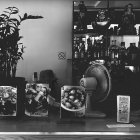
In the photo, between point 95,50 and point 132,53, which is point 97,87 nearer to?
point 95,50

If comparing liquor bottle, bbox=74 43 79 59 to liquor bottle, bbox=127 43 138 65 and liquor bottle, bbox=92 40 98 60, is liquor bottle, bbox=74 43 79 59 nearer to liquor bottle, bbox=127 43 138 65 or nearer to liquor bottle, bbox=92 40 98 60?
liquor bottle, bbox=92 40 98 60

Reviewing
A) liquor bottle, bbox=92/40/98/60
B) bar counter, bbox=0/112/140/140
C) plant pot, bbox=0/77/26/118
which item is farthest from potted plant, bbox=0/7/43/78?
liquor bottle, bbox=92/40/98/60

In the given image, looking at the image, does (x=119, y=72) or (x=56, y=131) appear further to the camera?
(x=119, y=72)

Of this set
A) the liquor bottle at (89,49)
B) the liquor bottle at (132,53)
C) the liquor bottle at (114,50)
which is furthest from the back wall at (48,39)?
the liquor bottle at (132,53)

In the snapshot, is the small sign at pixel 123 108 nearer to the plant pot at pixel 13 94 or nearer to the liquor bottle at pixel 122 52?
the plant pot at pixel 13 94

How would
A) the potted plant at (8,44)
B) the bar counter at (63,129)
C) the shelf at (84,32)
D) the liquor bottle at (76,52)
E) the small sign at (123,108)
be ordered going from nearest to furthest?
the bar counter at (63,129) → the small sign at (123,108) → the potted plant at (8,44) → the shelf at (84,32) → the liquor bottle at (76,52)

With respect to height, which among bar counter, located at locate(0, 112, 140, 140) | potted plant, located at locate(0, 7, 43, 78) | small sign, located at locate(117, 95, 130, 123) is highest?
potted plant, located at locate(0, 7, 43, 78)

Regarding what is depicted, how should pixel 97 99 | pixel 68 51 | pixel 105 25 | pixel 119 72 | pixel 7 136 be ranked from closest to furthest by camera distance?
pixel 7 136, pixel 97 99, pixel 105 25, pixel 119 72, pixel 68 51

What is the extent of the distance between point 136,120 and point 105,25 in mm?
1579

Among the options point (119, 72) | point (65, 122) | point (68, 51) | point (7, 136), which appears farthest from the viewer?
point (68, 51)

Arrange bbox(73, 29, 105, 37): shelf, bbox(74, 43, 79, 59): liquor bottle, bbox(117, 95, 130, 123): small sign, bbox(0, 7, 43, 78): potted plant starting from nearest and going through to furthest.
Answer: bbox(117, 95, 130, 123): small sign < bbox(0, 7, 43, 78): potted plant < bbox(73, 29, 105, 37): shelf < bbox(74, 43, 79, 59): liquor bottle

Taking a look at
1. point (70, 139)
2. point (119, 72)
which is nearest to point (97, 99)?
point (70, 139)

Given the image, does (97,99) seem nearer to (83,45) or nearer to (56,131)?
(56,131)

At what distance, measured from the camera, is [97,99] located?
237 centimetres
